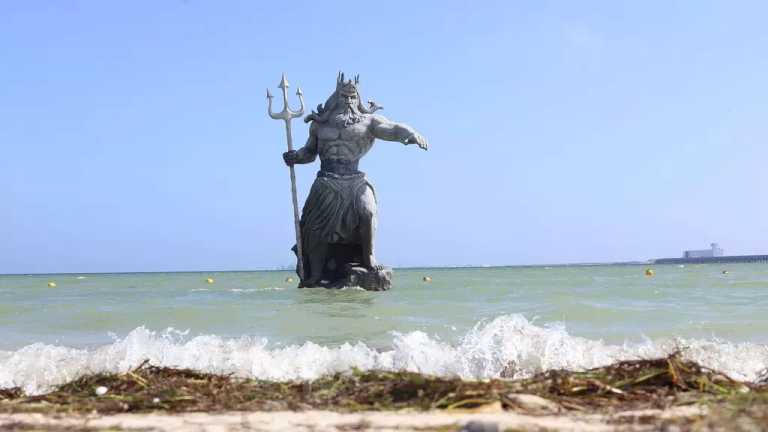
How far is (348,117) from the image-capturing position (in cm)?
1132

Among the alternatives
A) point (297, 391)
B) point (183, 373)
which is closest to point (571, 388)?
point (297, 391)

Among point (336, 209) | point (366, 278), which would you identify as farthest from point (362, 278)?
point (336, 209)

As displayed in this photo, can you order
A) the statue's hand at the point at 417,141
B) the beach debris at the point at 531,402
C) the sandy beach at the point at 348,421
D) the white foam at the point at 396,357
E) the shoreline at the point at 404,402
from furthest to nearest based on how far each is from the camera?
the statue's hand at the point at 417,141 < the white foam at the point at 396,357 < the beach debris at the point at 531,402 < the shoreline at the point at 404,402 < the sandy beach at the point at 348,421

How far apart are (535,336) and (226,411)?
2.69 meters

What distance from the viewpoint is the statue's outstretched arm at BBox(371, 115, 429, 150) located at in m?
11.0

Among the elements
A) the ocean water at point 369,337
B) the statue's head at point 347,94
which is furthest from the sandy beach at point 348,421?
the statue's head at point 347,94

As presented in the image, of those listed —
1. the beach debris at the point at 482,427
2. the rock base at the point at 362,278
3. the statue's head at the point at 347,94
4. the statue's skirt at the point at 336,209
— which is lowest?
the beach debris at the point at 482,427

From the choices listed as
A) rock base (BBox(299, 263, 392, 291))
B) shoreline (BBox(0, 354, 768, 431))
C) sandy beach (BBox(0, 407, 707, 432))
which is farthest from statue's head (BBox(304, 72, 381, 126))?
sandy beach (BBox(0, 407, 707, 432))

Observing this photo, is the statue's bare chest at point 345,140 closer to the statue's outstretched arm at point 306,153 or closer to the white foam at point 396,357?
the statue's outstretched arm at point 306,153

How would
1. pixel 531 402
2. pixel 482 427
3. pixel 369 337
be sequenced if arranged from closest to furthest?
pixel 482 427 → pixel 531 402 → pixel 369 337

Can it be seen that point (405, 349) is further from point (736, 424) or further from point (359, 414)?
point (736, 424)

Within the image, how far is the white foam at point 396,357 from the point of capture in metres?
4.88

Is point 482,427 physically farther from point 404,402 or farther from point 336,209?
point 336,209

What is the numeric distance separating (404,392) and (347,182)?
800 cm
